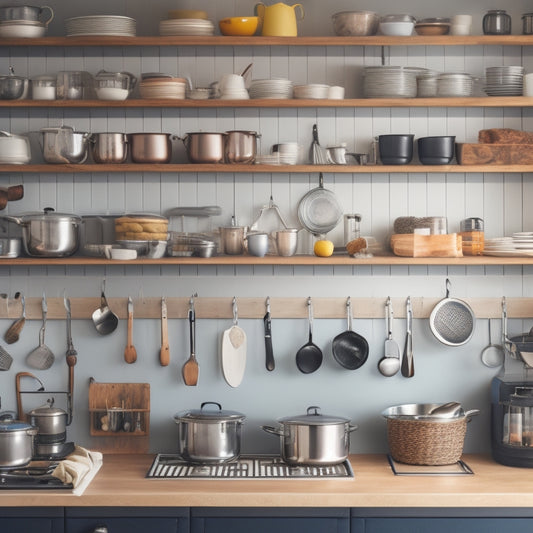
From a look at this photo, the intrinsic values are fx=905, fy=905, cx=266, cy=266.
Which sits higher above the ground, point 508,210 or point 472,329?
point 508,210

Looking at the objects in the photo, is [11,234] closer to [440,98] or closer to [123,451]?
[123,451]

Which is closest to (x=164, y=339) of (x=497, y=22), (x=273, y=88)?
(x=273, y=88)

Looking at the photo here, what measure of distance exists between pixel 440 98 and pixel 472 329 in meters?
1.02

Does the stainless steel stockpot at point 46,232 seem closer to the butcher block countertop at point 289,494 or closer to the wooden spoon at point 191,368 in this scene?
the wooden spoon at point 191,368

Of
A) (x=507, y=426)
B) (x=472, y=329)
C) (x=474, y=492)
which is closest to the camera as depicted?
(x=474, y=492)

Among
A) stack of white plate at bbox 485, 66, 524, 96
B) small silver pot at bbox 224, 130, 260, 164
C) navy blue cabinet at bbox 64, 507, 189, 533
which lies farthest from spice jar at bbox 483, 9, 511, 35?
navy blue cabinet at bbox 64, 507, 189, 533

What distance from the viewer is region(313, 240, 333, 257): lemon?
3.82m

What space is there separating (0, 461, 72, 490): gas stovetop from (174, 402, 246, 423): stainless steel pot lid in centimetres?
56

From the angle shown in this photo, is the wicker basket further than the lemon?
No

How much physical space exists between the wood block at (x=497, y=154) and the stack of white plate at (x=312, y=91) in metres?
0.64

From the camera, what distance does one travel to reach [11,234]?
4016 mm

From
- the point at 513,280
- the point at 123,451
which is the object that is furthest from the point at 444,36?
the point at 123,451

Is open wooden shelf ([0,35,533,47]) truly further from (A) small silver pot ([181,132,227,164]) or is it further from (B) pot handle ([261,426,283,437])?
(B) pot handle ([261,426,283,437])

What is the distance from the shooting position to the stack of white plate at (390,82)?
3.81 metres
